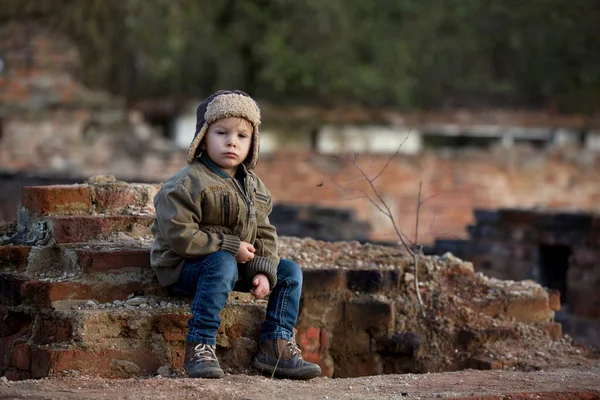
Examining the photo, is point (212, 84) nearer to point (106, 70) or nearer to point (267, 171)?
point (106, 70)

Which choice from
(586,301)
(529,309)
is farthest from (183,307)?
(586,301)

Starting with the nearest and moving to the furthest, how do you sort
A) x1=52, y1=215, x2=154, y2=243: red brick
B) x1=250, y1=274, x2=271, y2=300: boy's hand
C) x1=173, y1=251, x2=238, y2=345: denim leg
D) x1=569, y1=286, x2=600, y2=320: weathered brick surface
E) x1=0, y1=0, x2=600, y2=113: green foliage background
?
x1=173, y1=251, x2=238, y2=345: denim leg < x1=250, y1=274, x2=271, y2=300: boy's hand < x1=52, y1=215, x2=154, y2=243: red brick < x1=569, y1=286, x2=600, y2=320: weathered brick surface < x1=0, y1=0, x2=600, y2=113: green foliage background

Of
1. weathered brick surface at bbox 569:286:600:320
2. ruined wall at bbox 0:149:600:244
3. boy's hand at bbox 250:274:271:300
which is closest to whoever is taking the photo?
boy's hand at bbox 250:274:271:300

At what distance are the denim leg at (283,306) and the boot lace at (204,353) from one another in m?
0.34

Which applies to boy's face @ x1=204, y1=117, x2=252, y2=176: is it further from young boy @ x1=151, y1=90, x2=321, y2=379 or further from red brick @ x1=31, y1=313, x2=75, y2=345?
red brick @ x1=31, y1=313, x2=75, y2=345

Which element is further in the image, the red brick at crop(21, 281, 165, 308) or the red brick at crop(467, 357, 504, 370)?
the red brick at crop(467, 357, 504, 370)

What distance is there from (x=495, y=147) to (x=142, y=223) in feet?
38.3

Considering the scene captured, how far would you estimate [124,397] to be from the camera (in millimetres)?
3854

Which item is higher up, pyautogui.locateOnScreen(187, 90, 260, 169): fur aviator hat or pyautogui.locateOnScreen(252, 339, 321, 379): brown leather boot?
pyautogui.locateOnScreen(187, 90, 260, 169): fur aviator hat

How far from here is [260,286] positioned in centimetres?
446

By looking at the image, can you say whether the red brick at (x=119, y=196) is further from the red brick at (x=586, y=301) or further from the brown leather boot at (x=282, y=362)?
the red brick at (x=586, y=301)

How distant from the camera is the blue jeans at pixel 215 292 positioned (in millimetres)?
4355

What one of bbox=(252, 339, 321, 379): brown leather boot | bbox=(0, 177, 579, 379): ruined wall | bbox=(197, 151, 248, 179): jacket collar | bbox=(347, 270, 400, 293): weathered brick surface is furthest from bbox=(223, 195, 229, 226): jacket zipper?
bbox=(347, 270, 400, 293): weathered brick surface

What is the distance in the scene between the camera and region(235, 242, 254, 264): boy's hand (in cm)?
445
